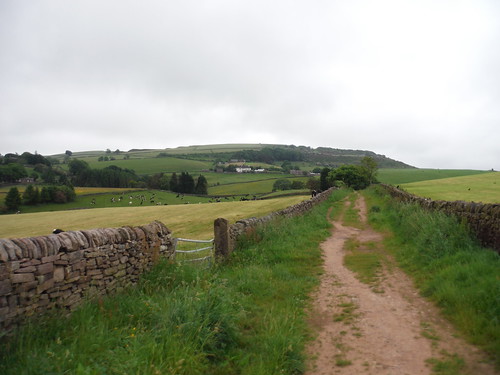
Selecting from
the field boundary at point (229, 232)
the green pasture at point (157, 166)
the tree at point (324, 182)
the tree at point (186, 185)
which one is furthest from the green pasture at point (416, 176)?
the field boundary at point (229, 232)

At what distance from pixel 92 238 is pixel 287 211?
38.8 feet

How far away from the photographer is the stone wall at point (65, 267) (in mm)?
4258

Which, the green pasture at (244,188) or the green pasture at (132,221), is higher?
the green pasture at (244,188)

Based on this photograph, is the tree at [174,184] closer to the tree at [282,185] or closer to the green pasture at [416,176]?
the tree at [282,185]

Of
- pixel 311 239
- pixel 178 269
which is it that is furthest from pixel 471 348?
pixel 311 239

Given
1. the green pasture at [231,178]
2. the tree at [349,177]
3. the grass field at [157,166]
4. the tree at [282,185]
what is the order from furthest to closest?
the grass field at [157,166]
the green pasture at [231,178]
the tree at [282,185]
the tree at [349,177]

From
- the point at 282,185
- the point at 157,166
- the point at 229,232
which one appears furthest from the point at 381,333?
the point at 157,166

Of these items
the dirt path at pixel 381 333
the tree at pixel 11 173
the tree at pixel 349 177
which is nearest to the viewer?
the dirt path at pixel 381 333

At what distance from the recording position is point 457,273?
21.3ft

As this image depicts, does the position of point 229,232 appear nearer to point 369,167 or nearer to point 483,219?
point 483,219

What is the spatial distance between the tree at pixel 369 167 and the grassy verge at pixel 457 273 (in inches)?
2957

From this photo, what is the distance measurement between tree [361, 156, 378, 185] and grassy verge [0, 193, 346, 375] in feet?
264

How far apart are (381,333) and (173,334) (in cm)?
304

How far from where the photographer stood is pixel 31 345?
4.00 meters
